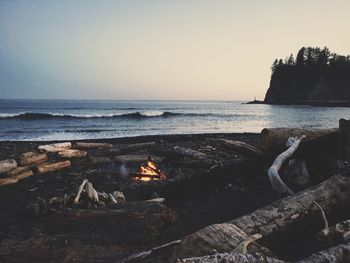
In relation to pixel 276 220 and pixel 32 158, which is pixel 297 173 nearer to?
pixel 276 220

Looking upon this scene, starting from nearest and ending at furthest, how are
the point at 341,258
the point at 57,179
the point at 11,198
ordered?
the point at 341,258 < the point at 11,198 < the point at 57,179

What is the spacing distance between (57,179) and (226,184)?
419 centimetres

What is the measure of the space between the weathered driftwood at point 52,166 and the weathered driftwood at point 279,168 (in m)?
5.64

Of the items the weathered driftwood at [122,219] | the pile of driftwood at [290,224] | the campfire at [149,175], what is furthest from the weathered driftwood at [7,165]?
the pile of driftwood at [290,224]

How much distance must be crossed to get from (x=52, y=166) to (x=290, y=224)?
6707mm

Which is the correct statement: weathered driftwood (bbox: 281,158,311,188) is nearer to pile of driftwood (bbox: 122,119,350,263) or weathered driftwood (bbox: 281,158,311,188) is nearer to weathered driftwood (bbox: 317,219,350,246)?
pile of driftwood (bbox: 122,119,350,263)

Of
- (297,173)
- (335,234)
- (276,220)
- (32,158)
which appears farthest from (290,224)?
(32,158)

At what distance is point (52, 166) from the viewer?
28.8 feet

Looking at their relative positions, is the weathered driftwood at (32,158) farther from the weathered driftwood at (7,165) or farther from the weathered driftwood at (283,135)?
the weathered driftwood at (283,135)

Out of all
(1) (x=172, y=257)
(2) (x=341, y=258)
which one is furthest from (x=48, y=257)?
(2) (x=341, y=258)

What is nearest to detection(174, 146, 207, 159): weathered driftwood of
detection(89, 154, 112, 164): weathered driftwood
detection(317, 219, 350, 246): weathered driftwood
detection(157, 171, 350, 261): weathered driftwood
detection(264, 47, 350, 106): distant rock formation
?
detection(89, 154, 112, 164): weathered driftwood

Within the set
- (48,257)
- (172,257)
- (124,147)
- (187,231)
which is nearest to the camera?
(172,257)

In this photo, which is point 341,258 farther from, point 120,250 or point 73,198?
point 73,198

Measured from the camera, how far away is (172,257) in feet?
9.89
